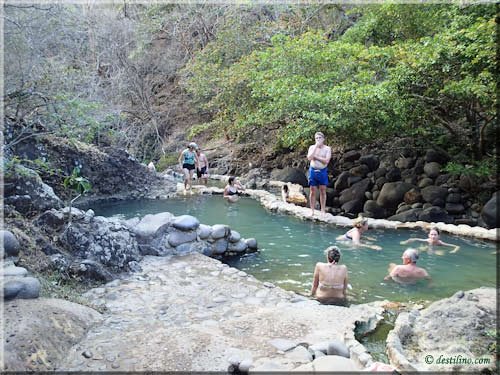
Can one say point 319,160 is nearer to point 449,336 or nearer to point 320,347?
→ point 449,336

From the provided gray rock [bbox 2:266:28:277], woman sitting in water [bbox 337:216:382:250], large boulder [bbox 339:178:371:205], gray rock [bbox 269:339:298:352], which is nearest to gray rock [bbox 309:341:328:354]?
gray rock [bbox 269:339:298:352]

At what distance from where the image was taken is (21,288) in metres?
4.23

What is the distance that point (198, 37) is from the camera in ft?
78.4

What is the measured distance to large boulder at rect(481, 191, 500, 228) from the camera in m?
9.73

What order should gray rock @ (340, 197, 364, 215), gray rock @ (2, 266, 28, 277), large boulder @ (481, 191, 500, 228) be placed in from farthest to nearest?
gray rock @ (340, 197, 364, 215)
large boulder @ (481, 191, 500, 228)
gray rock @ (2, 266, 28, 277)

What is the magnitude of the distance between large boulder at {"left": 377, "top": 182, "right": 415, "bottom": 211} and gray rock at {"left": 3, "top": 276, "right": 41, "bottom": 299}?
9.65 meters

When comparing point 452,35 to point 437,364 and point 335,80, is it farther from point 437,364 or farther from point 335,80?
point 437,364

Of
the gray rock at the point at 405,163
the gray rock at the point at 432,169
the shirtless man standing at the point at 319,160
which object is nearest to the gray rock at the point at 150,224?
the shirtless man standing at the point at 319,160

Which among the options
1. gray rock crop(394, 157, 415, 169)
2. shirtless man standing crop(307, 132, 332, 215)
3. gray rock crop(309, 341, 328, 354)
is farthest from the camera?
gray rock crop(394, 157, 415, 169)

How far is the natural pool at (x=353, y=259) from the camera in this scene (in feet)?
21.0

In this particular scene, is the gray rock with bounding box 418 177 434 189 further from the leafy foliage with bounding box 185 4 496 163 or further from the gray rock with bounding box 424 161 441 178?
the leafy foliage with bounding box 185 4 496 163

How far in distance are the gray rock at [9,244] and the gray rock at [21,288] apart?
0.77m

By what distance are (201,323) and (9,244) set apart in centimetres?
232

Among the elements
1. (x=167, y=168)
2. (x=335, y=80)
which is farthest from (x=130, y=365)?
(x=167, y=168)
